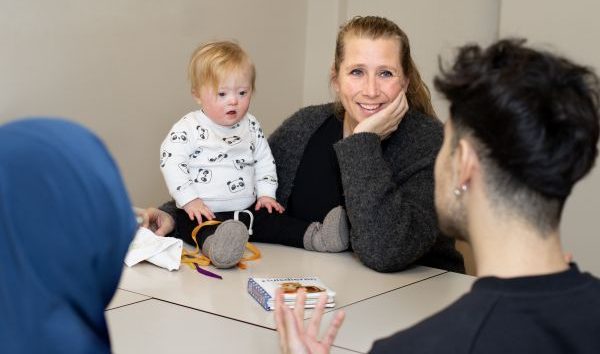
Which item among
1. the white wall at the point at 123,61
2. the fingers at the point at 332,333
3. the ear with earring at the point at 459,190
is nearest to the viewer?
the ear with earring at the point at 459,190

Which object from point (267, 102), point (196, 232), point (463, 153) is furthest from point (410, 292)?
point (267, 102)

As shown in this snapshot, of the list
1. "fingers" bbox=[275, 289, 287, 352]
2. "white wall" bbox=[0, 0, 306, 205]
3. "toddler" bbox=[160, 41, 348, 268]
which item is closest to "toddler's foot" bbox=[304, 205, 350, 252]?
"toddler" bbox=[160, 41, 348, 268]

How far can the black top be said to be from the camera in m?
0.94

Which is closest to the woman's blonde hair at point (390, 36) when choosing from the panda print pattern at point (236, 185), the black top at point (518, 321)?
the panda print pattern at point (236, 185)

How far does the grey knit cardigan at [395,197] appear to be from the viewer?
2.02m

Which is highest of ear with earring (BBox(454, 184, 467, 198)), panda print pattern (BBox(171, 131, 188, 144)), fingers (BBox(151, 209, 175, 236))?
ear with earring (BBox(454, 184, 467, 198))

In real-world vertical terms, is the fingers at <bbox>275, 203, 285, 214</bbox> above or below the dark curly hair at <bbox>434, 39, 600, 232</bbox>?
below

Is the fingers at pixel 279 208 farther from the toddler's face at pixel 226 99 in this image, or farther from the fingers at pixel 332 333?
the fingers at pixel 332 333

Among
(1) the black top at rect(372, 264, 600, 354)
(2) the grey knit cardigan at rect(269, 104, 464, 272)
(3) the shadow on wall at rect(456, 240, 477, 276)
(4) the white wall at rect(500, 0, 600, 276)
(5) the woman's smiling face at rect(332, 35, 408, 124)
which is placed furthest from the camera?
(4) the white wall at rect(500, 0, 600, 276)

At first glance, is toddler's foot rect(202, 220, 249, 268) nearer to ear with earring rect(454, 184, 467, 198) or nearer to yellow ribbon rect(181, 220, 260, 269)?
yellow ribbon rect(181, 220, 260, 269)

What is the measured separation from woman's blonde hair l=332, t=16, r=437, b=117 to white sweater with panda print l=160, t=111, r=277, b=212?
0.37 m

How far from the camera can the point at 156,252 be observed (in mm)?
1947

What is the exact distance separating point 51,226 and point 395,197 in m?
1.37

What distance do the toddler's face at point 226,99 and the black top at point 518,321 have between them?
1389 mm
